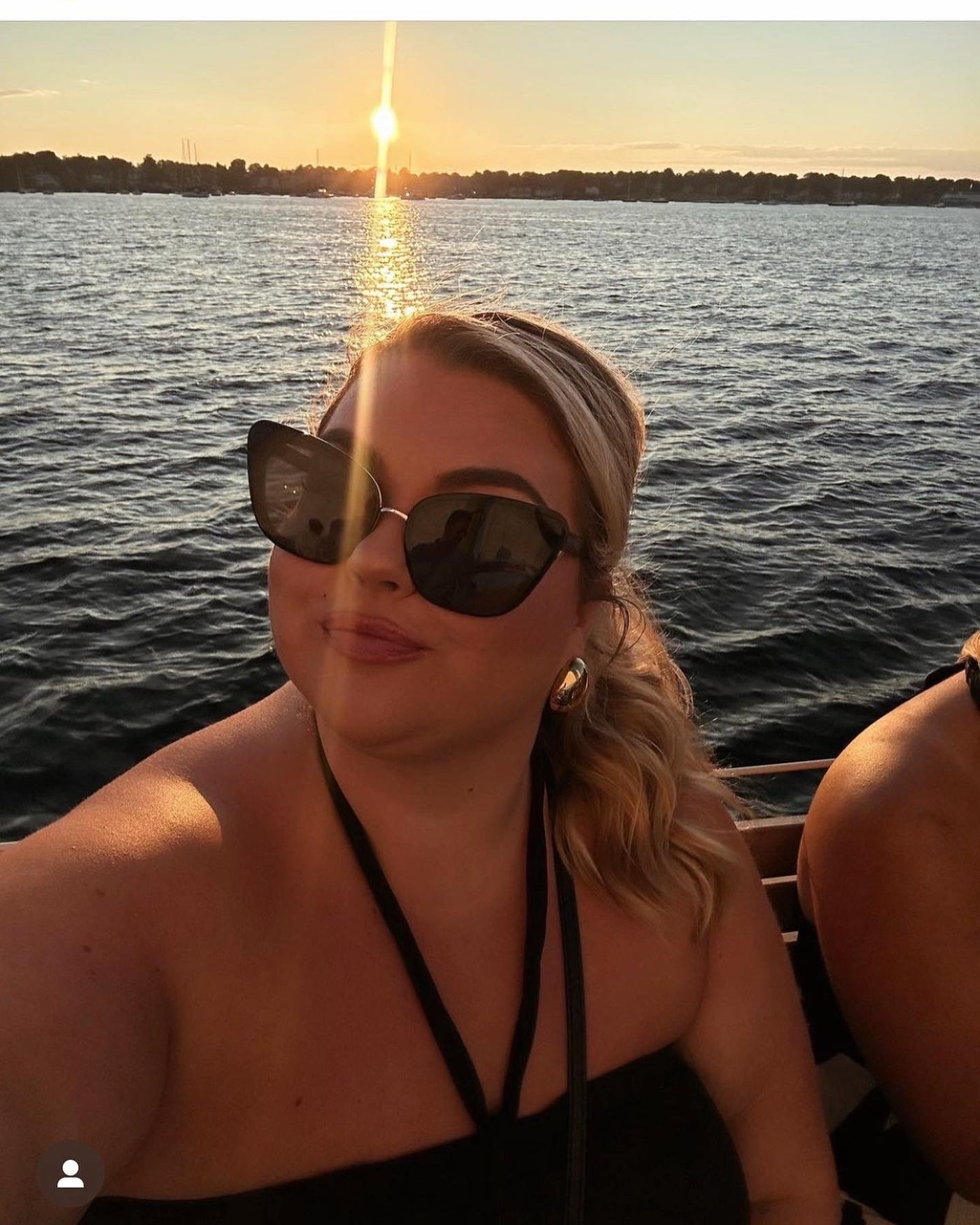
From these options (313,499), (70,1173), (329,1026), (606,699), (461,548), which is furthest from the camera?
(606,699)

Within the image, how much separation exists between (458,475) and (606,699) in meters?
0.78

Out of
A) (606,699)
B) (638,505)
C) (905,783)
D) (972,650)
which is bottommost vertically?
(638,505)

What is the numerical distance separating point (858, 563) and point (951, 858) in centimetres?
1216

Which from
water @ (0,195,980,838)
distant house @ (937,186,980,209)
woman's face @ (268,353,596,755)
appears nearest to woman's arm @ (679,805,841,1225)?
woman's face @ (268,353,596,755)

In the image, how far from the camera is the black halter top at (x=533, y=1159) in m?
1.45

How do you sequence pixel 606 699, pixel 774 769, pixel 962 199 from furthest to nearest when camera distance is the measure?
1. pixel 962 199
2. pixel 774 769
3. pixel 606 699

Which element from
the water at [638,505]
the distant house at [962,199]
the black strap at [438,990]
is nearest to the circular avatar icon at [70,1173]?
the black strap at [438,990]

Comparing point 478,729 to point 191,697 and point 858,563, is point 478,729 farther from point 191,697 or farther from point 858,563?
point 858,563

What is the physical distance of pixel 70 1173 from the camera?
1.20m

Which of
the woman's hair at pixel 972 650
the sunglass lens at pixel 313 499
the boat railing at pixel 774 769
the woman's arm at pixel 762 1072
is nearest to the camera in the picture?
the sunglass lens at pixel 313 499

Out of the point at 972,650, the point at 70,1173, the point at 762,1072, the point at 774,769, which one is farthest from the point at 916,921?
the point at 70,1173

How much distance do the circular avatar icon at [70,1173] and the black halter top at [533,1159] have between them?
5.6 inches

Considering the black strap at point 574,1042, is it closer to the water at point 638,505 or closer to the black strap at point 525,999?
the black strap at point 525,999

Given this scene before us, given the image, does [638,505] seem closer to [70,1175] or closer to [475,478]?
[475,478]
